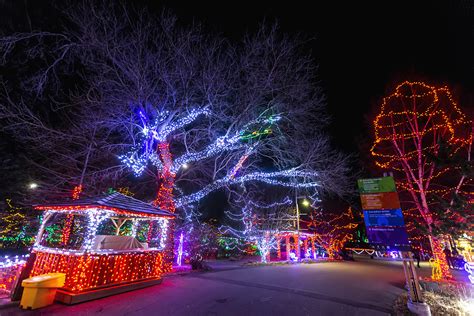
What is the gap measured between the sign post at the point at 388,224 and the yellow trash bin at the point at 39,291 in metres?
7.99

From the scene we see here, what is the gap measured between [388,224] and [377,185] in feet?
3.39

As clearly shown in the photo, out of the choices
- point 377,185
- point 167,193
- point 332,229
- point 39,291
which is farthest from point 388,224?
point 332,229

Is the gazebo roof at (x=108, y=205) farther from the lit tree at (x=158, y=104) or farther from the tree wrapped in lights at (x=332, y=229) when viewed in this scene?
the tree wrapped in lights at (x=332, y=229)

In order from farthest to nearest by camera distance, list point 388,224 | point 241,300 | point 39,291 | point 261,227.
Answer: point 261,227
point 241,300
point 388,224
point 39,291

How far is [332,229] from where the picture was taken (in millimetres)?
23094

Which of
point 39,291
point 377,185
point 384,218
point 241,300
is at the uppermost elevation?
point 377,185

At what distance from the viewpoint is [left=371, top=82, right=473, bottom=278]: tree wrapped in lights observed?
37.7 feet

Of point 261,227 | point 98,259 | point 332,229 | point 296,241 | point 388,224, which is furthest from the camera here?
point 332,229

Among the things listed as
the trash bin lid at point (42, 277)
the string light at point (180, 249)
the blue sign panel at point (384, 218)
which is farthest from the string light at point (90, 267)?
the blue sign panel at point (384, 218)

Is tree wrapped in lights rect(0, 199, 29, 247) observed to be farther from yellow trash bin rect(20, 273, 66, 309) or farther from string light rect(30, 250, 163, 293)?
yellow trash bin rect(20, 273, 66, 309)

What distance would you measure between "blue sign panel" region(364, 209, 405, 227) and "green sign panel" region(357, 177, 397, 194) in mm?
554

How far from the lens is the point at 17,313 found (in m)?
5.09

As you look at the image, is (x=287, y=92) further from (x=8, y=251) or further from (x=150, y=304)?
(x=8, y=251)

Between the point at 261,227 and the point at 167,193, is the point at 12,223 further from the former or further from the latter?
the point at 261,227
